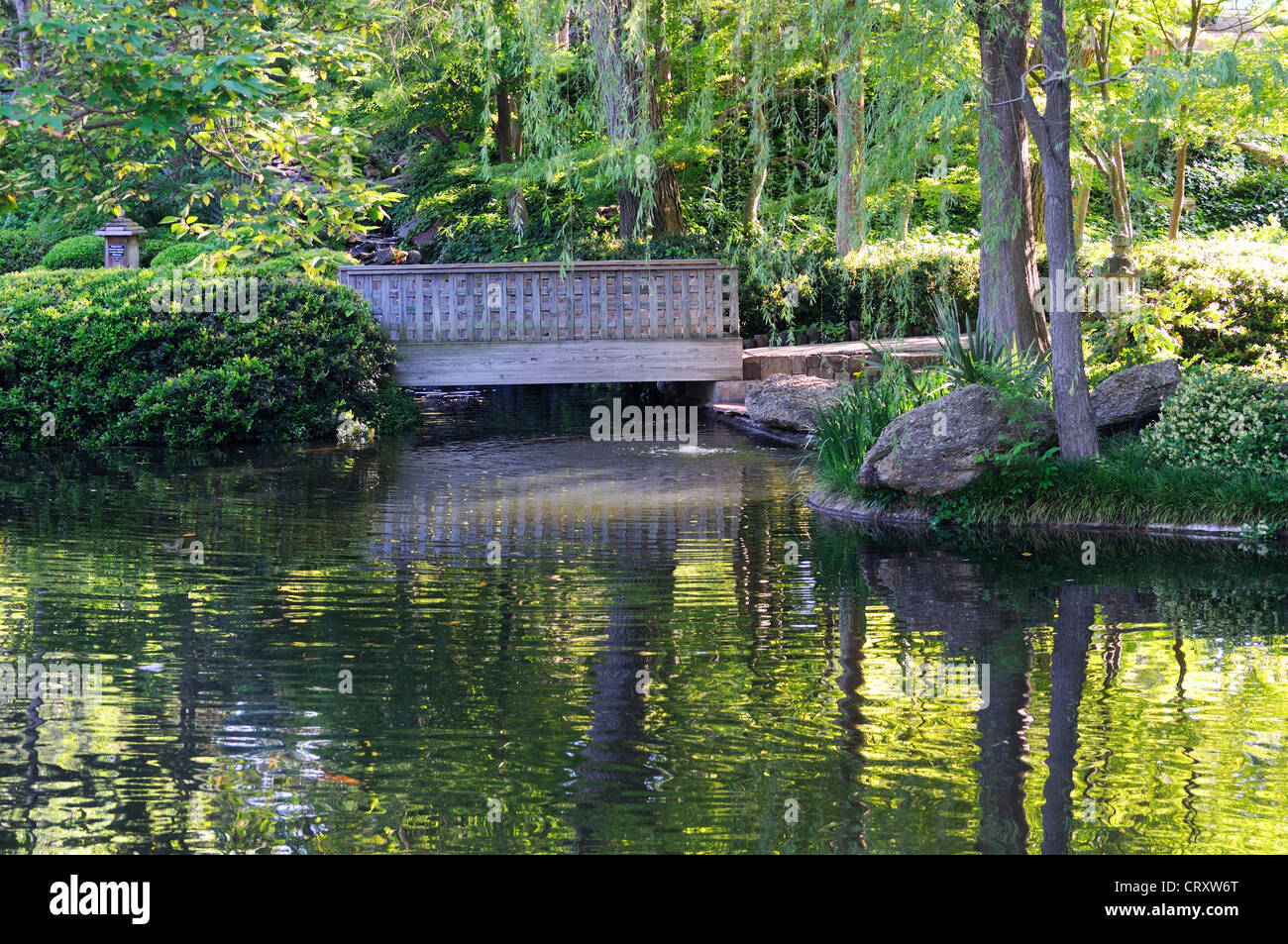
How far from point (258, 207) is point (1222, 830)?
635 centimetres

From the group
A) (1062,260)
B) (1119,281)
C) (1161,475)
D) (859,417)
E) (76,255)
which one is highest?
(76,255)

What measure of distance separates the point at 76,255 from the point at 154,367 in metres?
8.60

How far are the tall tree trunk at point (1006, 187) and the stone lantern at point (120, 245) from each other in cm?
1084

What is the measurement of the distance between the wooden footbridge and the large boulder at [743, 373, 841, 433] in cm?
158

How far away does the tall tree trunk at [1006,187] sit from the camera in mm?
11359

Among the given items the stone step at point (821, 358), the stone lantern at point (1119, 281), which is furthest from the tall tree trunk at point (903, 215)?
the stone step at point (821, 358)

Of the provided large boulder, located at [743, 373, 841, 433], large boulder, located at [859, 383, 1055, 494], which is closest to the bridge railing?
large boulder, located at [743, 373, 841, 433]

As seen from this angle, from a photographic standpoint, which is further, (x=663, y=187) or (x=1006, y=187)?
(x=663, y=187)

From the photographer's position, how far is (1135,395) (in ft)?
38.1

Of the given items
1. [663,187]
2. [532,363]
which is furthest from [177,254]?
[663,187]

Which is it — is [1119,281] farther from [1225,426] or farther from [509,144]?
[509,144]

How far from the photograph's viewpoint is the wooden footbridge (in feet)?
56.3

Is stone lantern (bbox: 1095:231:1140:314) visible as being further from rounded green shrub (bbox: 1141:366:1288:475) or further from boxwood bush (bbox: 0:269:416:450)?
boxwood bush (bbox: 0:269:416:450)
